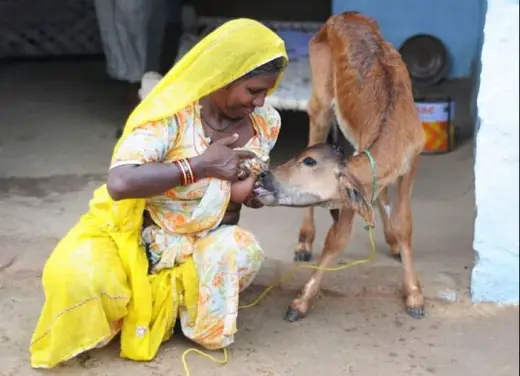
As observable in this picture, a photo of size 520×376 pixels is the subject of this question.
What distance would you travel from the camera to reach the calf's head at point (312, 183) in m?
3.61

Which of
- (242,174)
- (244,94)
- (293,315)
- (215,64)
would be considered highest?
(215,64)

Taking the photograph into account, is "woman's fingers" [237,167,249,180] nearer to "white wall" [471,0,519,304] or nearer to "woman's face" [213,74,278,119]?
"woman's face" [213,74,278,119]

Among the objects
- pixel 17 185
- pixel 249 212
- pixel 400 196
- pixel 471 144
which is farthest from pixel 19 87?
pixel 400 196

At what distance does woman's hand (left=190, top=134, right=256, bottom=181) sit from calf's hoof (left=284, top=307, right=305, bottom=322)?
2.75 ft

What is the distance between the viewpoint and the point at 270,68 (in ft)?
11.3

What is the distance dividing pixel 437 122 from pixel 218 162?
9.97 ft

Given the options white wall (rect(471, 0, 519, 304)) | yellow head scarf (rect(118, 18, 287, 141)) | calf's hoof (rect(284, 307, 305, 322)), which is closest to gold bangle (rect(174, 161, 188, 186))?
yellow head scarf (rect(118, 18, 287, 141))

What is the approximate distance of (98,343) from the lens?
11.6ft

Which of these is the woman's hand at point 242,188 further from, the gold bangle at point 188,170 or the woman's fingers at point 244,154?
the gold bangle at point 188,170

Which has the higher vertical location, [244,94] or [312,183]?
[244,94]

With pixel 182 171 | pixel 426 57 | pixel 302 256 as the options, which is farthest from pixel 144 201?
pixel 426 57

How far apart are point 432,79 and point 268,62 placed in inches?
147

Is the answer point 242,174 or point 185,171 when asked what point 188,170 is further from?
point 242,174

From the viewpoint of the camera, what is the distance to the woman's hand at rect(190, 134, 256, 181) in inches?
132
